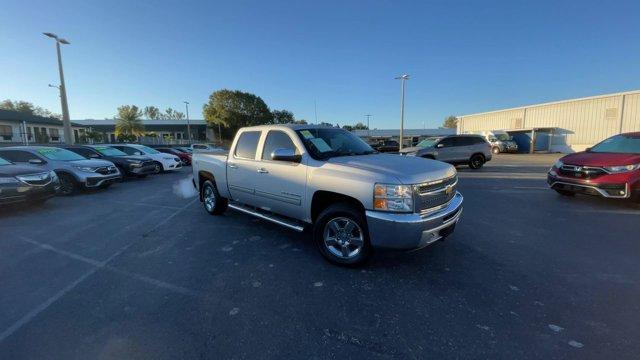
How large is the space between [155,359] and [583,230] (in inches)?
262

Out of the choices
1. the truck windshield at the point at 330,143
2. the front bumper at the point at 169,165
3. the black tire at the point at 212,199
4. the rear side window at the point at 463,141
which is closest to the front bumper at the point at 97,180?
the black tire at the point at 212,199

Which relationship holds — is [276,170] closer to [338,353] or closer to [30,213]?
[338,353]

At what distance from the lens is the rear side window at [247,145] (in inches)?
211

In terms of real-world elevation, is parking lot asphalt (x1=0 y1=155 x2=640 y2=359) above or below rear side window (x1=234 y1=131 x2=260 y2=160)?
below

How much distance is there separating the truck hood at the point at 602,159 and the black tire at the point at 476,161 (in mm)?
8060

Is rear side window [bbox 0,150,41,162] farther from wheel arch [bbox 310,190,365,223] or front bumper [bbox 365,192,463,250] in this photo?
front bumper [bbox 365,192,463,250]

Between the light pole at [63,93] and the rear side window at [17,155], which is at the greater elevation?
the light pole at [63,93]

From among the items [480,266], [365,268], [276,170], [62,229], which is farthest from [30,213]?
[480,266]

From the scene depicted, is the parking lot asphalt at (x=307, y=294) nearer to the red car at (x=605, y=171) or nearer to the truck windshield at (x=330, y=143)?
the red car at (x=605, y=171)

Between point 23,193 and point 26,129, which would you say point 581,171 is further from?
point 26,129

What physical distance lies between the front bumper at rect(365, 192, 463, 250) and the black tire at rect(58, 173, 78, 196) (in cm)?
1024

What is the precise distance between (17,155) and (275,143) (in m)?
9.61

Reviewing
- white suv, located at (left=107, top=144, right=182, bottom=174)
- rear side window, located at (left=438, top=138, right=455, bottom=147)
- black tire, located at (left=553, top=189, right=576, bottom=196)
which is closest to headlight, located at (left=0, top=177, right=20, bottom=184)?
white suv, located at (left=107, top=144, right=182, bottom=174)

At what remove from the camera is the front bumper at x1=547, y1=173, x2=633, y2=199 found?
21.4ft
